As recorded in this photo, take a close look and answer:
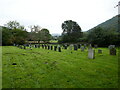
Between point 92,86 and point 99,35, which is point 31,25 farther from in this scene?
point 92,86

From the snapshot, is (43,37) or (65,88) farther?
(43,37)

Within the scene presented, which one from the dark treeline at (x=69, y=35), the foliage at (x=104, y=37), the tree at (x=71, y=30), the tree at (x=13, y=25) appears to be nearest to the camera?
the foliage at (x=104, y=37)

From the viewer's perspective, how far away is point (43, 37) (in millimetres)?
50906

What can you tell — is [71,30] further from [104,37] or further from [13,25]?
[13,25]

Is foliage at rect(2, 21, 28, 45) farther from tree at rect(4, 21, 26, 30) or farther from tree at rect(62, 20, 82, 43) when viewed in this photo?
tree at rect(62, 20, 82, 43)

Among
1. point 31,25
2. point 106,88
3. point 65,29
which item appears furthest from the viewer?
point 31,25

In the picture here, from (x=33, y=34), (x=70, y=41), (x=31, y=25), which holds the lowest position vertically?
(x=70, y=41)

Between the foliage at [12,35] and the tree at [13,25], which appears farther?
the tree at [13,25]

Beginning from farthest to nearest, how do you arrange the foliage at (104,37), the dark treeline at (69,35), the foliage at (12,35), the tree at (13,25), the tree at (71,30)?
the tree at (13,25)
the tree at (71,30)
the foliage at (12,35)
the dark treeline at (69,35)
the foliage at (104,37)

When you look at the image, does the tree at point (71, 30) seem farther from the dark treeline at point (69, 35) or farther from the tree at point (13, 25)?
the tree at point (13, 25)

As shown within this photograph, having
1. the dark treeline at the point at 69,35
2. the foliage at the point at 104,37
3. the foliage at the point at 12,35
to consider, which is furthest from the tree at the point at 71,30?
the foliage at the point at 12,35

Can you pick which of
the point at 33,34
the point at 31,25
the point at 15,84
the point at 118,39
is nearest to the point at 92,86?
the point at 15,84

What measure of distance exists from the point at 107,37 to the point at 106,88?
27.5 metres

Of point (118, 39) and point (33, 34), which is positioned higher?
point (33, 34)
